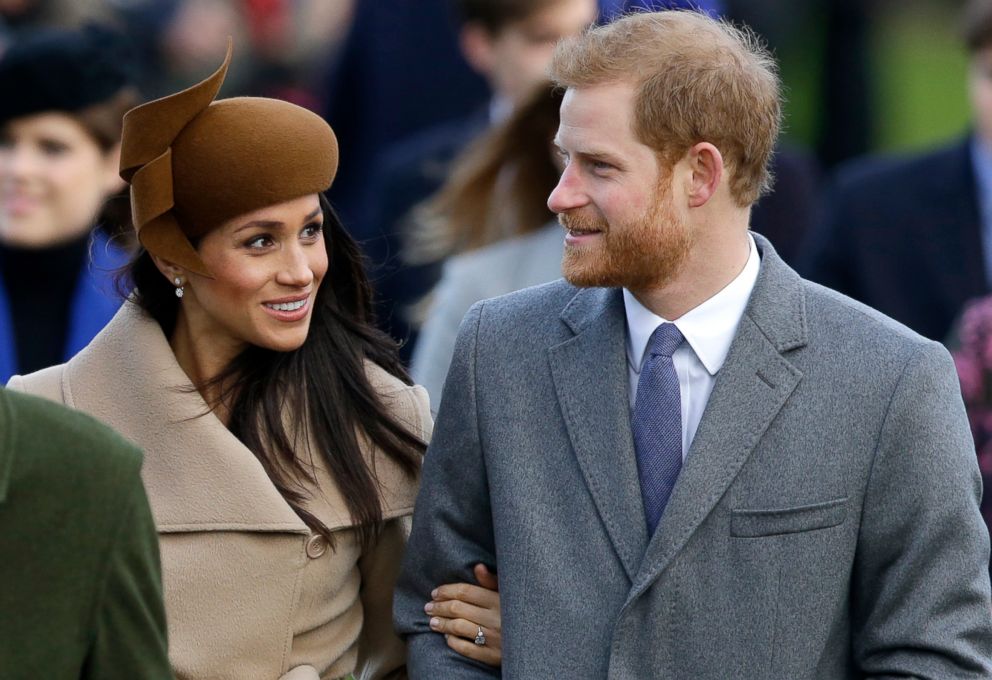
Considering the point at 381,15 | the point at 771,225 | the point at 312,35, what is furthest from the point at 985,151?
the point at 312,35

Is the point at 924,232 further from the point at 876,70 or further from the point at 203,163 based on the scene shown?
the point at 203,163

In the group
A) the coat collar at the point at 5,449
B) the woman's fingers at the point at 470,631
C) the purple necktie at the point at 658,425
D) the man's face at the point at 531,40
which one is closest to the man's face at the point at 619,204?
the purple necktie at the point at 658,425

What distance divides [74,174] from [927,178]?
275cm

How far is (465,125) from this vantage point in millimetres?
7078

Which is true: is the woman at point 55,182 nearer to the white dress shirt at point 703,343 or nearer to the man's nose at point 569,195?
the man's nose at point 569,195

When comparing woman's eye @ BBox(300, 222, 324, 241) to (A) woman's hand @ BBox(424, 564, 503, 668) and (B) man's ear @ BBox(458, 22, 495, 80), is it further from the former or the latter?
(B) man's ear @ BBox(458, 22, 495, 80)

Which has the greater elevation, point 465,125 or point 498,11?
point 498,11

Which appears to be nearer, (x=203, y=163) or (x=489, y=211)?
(x=203, y=163)

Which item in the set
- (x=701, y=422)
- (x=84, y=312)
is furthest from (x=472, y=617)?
(x=84, y=312)

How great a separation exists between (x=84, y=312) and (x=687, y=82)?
9.59ft

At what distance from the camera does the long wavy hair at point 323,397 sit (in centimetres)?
399

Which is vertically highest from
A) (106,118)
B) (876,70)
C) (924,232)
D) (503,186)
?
(106,118)

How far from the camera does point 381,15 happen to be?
7.80 m

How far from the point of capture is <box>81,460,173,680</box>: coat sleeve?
281 centimetres
